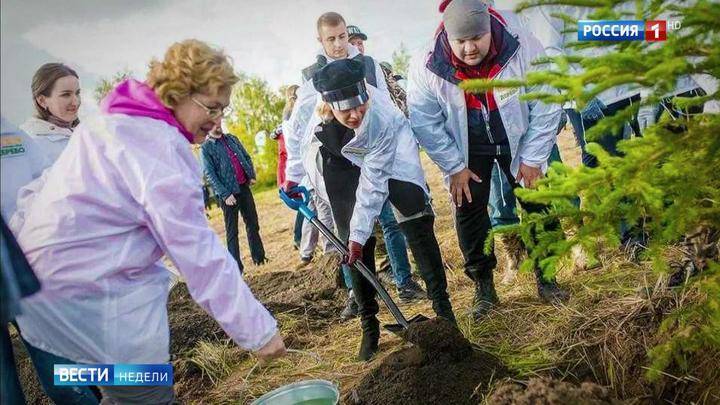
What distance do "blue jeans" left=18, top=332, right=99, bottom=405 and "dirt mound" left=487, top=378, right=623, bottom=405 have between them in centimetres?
173

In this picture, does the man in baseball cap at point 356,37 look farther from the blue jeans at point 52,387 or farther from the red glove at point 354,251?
the blue jeans at point 52,387

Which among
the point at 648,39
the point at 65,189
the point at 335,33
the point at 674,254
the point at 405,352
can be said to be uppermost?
the point at 335,33

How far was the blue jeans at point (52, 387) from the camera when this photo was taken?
240cm

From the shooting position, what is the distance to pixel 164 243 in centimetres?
178

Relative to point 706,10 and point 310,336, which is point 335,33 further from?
point 706,10

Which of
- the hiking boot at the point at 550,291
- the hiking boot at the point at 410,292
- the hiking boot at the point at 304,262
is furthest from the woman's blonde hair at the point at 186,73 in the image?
the hiking boot at the point at 304,262

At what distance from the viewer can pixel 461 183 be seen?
10.8 ft

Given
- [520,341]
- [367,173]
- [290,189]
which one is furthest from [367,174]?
[520,341]

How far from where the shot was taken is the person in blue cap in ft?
9.78

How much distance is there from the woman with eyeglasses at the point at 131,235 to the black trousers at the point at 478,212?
5.77 feet

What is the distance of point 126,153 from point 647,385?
2192 mm

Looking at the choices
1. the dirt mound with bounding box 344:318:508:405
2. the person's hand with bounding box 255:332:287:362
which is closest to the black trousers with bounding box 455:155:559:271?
the dirt mound with bounding box 344:318:508:405

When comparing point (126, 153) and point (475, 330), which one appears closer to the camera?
point (126, 153)

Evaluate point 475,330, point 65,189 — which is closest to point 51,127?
point 65,189
